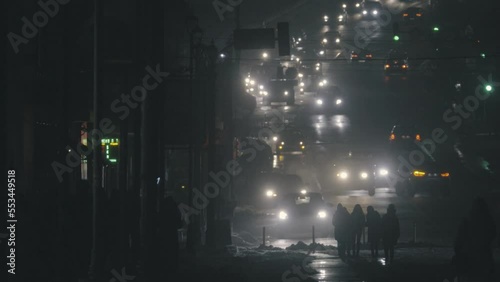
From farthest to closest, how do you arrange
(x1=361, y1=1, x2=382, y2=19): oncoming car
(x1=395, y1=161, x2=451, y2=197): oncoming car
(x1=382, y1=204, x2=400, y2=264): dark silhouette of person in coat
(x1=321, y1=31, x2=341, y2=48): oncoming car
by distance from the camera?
1. (x1=361, y1=1, x2=382, y2=19): oncoming car
2. (x1=321, y1=31, x2=341, y2=48): oncoming car
3. (x1=395, y1=161, x2=451, y2=197): oncoming car
4. (x1=382, y1=204, x2=400, y2=264): dark silhouette of person in coat

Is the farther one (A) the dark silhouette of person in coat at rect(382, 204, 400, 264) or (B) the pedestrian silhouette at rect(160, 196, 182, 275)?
(A) the dark silhouette of person in coat at rect(382, 204, 400, 264)

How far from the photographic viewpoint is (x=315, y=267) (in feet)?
69.9

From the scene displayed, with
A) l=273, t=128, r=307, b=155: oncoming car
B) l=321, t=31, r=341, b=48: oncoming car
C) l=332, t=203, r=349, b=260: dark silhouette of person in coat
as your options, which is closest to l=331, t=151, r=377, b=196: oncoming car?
l=273, t=128, r=307, b=155: oncoming car

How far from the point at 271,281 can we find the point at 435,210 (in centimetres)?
2370

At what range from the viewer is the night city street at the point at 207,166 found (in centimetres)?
1513

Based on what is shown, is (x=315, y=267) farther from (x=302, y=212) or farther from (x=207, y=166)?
(x=207, y=166)

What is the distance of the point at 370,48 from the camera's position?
10869cm

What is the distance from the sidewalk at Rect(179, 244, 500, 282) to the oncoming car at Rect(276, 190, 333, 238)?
9.53 metres

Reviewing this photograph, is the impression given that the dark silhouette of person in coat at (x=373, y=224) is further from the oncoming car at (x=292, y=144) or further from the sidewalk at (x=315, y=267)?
the oncoming car at (x=292, y=144)

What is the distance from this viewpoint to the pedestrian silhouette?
17594 mm

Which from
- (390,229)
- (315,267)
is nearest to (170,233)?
(315,267)

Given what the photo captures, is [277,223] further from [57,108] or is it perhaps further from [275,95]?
[275,95]

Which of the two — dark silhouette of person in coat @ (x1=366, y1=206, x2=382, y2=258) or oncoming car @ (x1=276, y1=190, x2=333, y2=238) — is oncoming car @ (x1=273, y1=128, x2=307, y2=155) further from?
dark silhouette of person in coat @ (x1=366, y1=206, x2=382, y2=258)

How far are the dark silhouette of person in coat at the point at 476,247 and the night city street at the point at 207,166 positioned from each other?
0.12 feet
